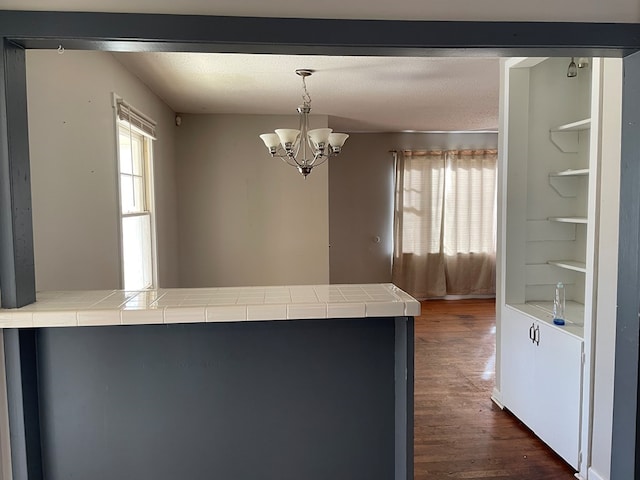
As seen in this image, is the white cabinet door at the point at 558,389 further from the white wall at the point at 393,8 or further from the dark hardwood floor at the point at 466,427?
the white wall at the point at 393,8

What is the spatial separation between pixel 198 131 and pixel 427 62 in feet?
9.30

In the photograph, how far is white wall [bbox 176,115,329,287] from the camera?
5.06 m

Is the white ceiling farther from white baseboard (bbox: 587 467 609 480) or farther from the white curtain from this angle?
white baseboard (bbox: 587 467 609 480)

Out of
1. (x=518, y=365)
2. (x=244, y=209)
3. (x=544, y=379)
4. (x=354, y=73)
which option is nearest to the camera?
Result: (x=544, y=379)

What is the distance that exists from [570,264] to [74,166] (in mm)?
2967

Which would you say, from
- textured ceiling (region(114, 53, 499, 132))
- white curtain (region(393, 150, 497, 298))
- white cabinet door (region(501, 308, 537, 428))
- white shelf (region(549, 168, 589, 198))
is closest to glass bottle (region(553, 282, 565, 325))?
white cabinet door (region(501, 308, 537, 428))

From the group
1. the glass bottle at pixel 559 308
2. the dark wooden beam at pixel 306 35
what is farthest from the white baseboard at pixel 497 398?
the dark wooden beam at pixel 306 35

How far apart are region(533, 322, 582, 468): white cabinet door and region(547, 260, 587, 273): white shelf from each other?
41 cm

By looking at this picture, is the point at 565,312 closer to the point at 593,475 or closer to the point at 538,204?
the point at 538,204

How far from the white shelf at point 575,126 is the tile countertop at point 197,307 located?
67.2 inches

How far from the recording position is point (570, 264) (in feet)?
9.28

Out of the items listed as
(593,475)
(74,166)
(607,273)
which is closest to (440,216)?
(607,273)

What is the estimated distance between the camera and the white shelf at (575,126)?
2564mm

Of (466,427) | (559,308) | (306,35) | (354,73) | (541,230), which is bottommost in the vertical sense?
(466,427)
